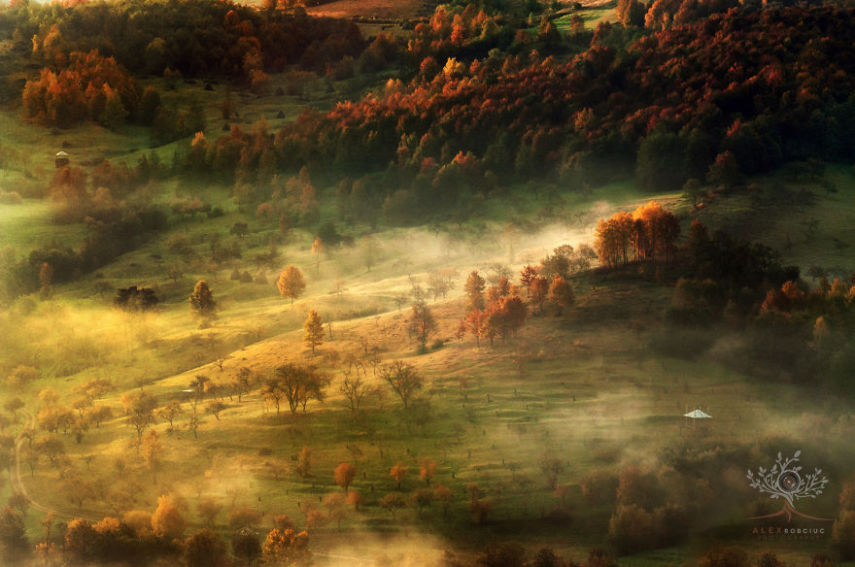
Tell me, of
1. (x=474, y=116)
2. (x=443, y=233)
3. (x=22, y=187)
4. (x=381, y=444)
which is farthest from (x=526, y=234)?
(x=22, y=187)

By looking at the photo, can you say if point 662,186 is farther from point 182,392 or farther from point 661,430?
point 182,392

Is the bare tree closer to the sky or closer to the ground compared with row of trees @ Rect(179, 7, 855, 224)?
closer to the ground

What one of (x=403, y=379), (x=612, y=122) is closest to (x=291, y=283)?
(x=403, y=379)

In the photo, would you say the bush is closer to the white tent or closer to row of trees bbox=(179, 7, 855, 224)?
row of trees bbox=(179, 7, 855, 224)

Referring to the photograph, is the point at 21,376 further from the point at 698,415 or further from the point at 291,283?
the point at 698,415

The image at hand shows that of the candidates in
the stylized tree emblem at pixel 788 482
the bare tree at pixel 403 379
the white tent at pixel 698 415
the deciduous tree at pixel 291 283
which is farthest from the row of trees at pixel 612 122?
the stylized tree emblem at pixel 788 482

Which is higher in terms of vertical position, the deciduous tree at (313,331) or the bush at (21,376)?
the deciduous tree at (313,331)

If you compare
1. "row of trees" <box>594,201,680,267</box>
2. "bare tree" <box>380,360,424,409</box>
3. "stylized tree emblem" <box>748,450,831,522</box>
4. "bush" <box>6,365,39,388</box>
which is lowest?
"stylized tree emblem" <box>748,450,831,522</box>

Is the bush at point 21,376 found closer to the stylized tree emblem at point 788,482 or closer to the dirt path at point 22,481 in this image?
the dirt path at point 22,481

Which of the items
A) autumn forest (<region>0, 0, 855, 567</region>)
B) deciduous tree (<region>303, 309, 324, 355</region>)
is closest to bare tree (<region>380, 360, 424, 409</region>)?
autumn forest (<region>0, 0, 855, 567</region>)
